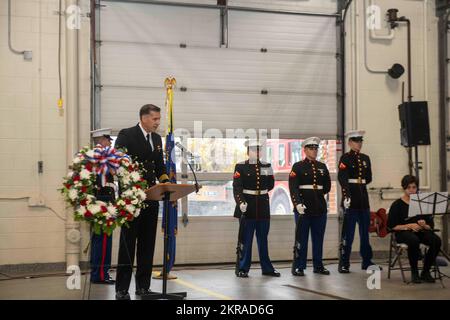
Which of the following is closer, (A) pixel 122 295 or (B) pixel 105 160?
(B) pixel 105 160

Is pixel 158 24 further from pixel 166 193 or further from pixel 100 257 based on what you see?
pixel 166 193

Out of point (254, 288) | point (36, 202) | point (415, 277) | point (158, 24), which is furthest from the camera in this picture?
point (158, 24)

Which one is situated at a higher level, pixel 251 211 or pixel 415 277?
pixel 251 211

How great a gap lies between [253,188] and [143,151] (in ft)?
8.23

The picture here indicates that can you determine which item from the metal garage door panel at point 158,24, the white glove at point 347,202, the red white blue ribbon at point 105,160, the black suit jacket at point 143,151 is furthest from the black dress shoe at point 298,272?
the metal garage door panel at point 158,24

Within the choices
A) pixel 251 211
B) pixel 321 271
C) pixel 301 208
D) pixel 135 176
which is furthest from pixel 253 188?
pixel 135 176

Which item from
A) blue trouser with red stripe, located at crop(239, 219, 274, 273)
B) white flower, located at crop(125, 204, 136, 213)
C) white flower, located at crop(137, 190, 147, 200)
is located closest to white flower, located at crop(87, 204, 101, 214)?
white flower, located at crop(125, 204, 136, 213)

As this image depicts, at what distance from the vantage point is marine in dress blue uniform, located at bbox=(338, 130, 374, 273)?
8.52 meters

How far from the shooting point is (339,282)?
7621 millimetres

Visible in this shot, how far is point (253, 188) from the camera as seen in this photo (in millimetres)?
8281

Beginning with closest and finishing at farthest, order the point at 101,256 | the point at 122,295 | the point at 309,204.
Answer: the point at 122,295 < the point at 101,256 < the point at 309,204

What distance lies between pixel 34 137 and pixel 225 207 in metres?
2.92

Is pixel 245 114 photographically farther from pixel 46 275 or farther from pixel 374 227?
pixel 46 275

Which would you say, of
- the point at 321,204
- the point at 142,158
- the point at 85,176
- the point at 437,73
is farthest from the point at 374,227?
the point at 85,176
